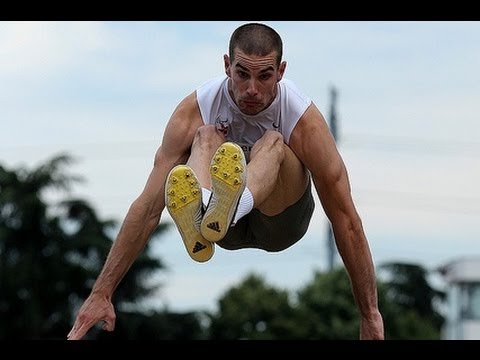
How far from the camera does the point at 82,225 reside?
37.9 metres

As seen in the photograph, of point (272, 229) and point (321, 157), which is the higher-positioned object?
point (321, 157)

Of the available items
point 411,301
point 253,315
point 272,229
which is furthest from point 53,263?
point 272,229

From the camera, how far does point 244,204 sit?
9.30 meters

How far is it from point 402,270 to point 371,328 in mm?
33297

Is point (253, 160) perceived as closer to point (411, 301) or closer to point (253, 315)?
point (253, 315)

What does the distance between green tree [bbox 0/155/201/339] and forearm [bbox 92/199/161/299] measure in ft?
86.9

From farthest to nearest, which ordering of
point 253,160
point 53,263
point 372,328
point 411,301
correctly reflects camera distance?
point 411,301
point 53,263
point 372,328
point 253,160

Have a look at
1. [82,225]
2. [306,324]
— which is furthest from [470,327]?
[82,225]

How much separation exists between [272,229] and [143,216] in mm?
939

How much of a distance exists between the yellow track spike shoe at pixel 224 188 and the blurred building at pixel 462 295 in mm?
35502

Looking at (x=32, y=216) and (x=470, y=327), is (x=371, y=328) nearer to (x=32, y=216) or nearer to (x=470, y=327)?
(x=32, y=216)

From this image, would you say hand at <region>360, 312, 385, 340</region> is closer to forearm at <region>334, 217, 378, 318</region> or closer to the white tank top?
forearm at <region>334, 217, 378, 318</region>

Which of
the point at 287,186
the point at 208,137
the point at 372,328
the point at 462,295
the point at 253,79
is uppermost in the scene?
the point at 462,295

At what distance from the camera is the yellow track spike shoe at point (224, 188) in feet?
29.7
